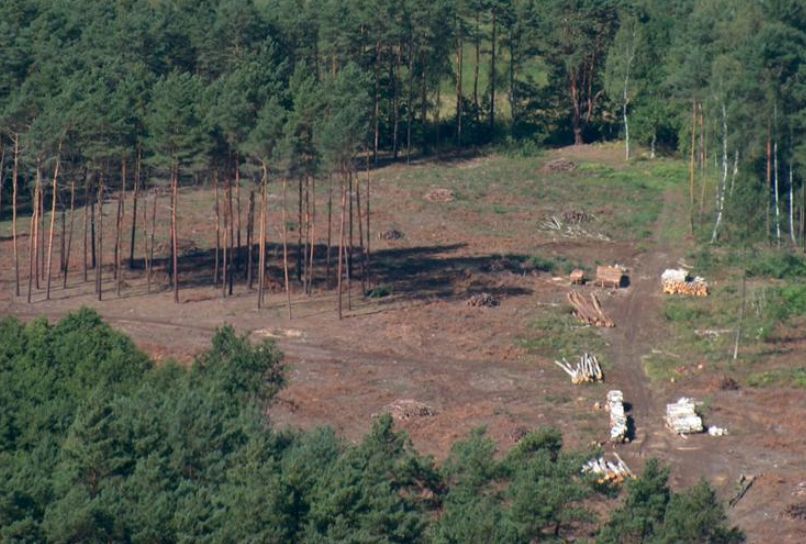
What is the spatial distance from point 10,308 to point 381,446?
1155 inches

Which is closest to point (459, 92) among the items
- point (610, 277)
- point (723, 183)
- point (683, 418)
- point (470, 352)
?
point (723, 183)

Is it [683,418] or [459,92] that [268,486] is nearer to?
[683,418]

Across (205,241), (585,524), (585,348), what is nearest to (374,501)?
(585,524)

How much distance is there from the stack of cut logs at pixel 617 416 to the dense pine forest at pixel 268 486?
576 centimetres

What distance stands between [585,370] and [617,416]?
471 centimetres

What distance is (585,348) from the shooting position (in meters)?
54.8

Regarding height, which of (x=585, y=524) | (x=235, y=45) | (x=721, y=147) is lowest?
(x=585, y=524)

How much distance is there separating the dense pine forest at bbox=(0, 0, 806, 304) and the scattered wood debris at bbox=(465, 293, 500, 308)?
→ 5.25 metres

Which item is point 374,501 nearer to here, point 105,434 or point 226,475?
point 226,475

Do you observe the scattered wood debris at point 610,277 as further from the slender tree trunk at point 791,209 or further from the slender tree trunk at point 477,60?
the slender tree trunk at point 477,60

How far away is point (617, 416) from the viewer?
47156 mm

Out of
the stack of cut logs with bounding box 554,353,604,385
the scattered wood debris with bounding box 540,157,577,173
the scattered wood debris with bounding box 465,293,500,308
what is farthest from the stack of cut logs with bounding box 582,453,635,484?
the scattered wood debris with bounding box 540,157,577,173

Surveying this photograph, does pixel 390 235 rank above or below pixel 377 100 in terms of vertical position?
below

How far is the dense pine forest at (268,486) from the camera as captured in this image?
3225 centimetres
